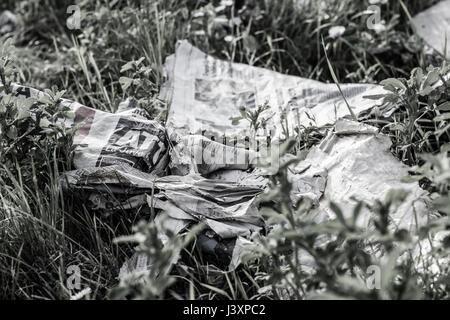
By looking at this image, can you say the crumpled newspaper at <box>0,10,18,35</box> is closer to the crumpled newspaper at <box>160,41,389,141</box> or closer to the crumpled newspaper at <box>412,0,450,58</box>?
the crumpled newspaper at <box>160,41,389,141</box>

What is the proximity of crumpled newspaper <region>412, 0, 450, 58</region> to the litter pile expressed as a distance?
0.56m

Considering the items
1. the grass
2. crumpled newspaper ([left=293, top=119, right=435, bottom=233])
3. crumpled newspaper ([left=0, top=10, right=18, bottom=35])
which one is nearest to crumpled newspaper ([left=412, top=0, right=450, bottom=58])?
the grass

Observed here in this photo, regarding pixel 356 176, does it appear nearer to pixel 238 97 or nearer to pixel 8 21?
pixel 238 97

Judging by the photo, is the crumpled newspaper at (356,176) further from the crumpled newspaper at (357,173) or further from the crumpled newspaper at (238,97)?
the crumpled newspaper at (238,97)

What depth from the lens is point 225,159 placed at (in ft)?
5.81

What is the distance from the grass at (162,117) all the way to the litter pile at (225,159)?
0.07m

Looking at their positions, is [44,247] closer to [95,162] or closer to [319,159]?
[95,162]

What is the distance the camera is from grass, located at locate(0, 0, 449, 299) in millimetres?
1231

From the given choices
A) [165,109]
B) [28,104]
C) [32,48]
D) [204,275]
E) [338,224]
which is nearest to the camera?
[338,224]

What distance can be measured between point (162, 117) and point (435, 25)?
1.32 metres

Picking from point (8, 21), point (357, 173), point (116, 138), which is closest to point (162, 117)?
point (116, 138)
